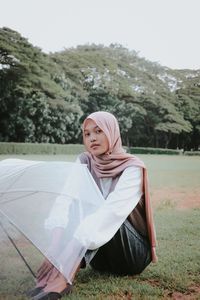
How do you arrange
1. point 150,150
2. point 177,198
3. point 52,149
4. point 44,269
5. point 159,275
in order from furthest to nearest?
1. point 52,149
2. point 150,150
3. point 177,198
4. point 159,275
5. point 44,269

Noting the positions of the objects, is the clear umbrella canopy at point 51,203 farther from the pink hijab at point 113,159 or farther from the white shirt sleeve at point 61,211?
the pink hijab at point 113,159

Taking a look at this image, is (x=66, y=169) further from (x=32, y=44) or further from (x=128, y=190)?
(x=32, y=44)

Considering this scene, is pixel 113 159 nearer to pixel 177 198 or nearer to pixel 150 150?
pixel 177 198

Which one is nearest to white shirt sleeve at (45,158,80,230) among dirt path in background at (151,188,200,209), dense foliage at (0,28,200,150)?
dirt path in background at (151,188,200,209)

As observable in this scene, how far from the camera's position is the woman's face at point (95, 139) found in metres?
1.61

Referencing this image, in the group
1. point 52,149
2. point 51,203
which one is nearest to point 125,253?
point 51,203

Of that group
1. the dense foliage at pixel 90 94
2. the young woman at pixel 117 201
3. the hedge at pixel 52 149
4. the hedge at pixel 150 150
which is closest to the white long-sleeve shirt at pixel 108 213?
the young woman at pixel 117 201

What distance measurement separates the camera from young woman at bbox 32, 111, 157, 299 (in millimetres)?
1451

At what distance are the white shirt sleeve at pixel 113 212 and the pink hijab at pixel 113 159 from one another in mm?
32

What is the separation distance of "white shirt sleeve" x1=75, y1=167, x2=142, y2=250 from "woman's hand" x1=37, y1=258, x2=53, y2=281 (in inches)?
5.0

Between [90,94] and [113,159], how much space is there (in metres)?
4.70

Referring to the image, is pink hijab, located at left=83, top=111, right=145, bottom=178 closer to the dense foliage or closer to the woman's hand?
the woman's hand

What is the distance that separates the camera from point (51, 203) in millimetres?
1454

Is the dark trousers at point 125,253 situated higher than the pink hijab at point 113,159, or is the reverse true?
the pink hijab at point 113,159
